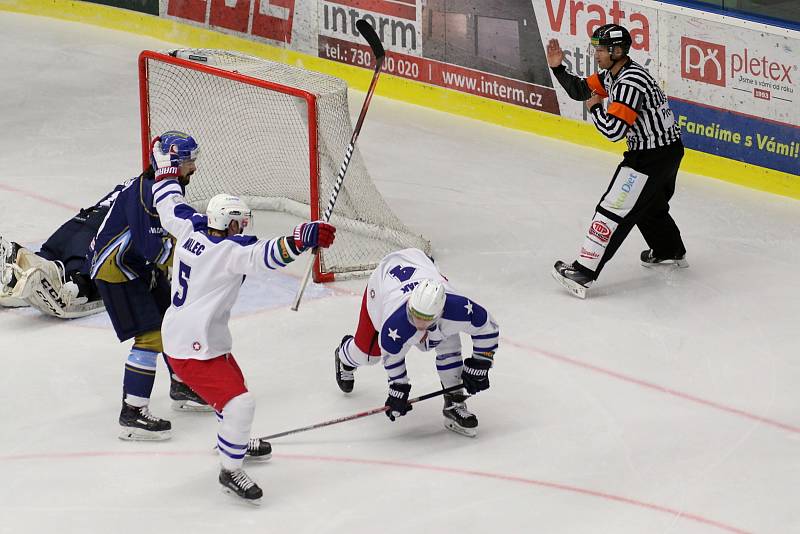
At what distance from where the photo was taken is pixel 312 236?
195 inches

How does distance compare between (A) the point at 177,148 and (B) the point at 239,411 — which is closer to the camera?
(B) the point at 239,411

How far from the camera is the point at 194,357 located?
5.04m

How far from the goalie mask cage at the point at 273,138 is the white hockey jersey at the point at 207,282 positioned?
2.12 meters

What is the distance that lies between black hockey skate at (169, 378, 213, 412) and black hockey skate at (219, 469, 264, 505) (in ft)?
2.58

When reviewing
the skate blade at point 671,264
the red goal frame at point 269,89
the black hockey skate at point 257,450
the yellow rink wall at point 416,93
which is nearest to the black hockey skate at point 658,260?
the skate blade at point 671,264

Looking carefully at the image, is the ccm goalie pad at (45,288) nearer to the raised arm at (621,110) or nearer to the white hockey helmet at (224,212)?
the white hockey helmet at (224,212)

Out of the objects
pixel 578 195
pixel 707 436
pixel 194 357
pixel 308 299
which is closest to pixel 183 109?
pixel 308 299

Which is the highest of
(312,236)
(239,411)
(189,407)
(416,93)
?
(312,236)

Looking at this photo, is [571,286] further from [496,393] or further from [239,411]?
[239,411]

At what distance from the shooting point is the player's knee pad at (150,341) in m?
5.53

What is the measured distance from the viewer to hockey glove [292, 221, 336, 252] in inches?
195

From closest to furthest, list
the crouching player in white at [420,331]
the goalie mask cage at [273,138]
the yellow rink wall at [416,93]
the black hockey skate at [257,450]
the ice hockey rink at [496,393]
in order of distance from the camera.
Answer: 1. the ice hockey rink at [496,393]
2. the crouching player in white at [420,331]
3. the black hockey skate at [257,450]
4. the goalie mask cage at [273,138]
5. the yellow rink wall at [416,93]

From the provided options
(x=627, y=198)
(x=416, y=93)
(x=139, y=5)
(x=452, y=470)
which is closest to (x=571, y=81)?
(x=627, y=198)

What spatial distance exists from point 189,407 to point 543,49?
4.32 m
